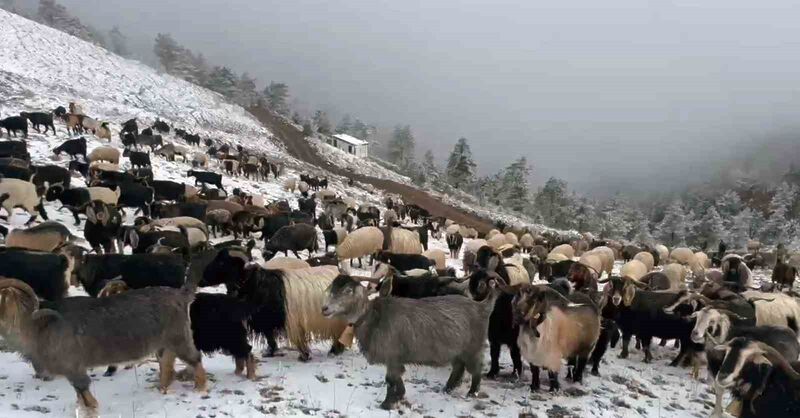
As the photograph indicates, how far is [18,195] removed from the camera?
51.2 feet

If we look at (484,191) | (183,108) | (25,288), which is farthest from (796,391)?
(484,191)

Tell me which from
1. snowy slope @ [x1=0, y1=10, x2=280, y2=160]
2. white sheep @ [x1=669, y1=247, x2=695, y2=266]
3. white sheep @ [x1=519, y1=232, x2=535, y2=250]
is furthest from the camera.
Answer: snowy slope @ [x1=0, y1=10, x2=280, y2=160]

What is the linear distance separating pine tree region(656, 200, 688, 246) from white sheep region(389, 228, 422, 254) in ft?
323

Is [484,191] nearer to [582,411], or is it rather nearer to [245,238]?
[245,238]

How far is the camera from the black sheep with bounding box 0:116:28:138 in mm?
29384

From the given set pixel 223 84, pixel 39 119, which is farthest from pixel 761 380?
pixel 223 84

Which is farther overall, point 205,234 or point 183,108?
point 183,108

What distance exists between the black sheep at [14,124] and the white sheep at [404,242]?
79.2 ft

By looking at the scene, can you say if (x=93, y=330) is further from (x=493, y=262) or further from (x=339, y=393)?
(x=493, y=262)

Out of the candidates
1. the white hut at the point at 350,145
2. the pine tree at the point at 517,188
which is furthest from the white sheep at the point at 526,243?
the white hut at the point at 350,145

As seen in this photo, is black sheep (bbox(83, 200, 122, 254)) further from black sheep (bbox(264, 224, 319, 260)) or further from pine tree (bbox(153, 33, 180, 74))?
pine tree (bbox(153, 33, 180, 74))

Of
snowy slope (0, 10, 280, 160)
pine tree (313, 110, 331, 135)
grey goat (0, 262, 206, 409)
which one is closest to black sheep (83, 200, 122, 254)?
grey goat (0, 262, 206, 409)

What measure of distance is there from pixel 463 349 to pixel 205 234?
1105cm

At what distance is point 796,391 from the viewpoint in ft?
19.3
